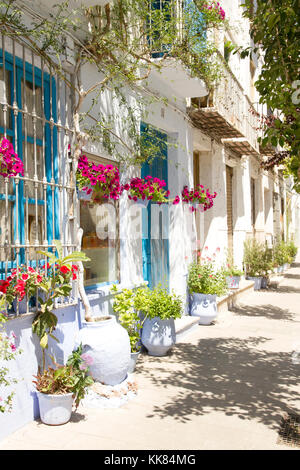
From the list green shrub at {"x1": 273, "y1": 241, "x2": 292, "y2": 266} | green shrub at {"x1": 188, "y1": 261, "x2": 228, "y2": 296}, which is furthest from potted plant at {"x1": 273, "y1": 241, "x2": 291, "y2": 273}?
green shrub at {"x1": 188, "y1": 261, "x2": 228, "y2": 296}

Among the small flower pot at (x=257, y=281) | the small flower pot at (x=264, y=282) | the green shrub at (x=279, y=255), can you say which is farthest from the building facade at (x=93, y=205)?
the green shrub at (x=279, y=255)

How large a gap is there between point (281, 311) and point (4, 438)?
24.5 ft

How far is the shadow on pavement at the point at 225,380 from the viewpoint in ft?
14.8

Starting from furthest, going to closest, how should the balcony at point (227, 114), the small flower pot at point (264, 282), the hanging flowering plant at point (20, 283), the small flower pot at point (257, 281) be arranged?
1. the small flower pot at point (264, 282)
2. the small flower pot at point (257, 281)
3. the balcony at point (227, 114)
4. the hanging flowering plant at point (20, 283)

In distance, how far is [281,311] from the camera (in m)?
10.1

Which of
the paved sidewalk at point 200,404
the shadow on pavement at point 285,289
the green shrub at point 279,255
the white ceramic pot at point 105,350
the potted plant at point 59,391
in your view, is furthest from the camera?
the green shrub at point 279,255

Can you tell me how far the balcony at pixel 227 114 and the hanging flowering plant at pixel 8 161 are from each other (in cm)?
552

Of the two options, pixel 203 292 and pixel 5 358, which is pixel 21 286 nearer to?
pixel 5 358

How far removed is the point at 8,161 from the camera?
385 cm

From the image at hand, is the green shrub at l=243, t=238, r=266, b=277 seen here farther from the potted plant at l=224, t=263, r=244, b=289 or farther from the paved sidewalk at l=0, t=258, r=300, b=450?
the paved sidewalk at l=0, t=258, r=300, b=450

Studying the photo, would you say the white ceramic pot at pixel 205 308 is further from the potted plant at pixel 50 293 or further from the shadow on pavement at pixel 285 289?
the shadow on pavement at pixel 285 289

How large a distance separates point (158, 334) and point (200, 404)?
1.68 metres

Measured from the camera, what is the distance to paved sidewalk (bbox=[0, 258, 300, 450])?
150 inches

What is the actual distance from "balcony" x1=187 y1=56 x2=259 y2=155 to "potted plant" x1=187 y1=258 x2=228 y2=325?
3.15 metres
